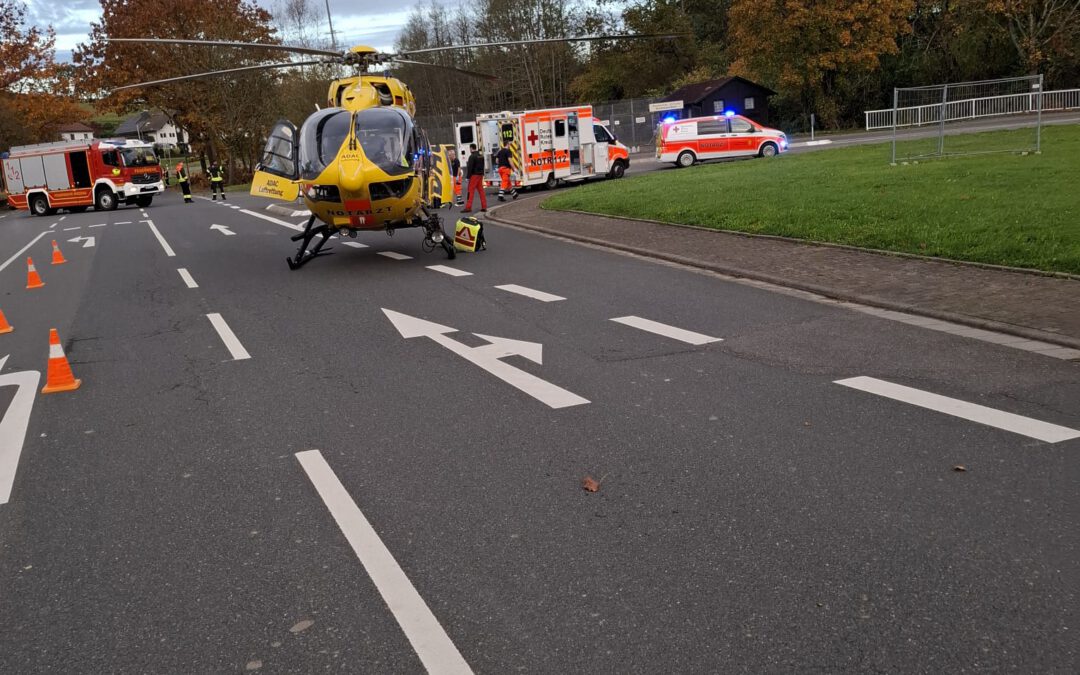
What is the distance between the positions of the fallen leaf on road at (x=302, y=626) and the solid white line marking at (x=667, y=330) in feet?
16.6

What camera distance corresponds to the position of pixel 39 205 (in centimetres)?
4109

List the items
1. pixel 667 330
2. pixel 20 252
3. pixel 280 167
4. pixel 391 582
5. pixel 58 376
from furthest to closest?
1. pixel 20 252
2. pixel 280 167
3. pixel 667 330
4. pixel 58 376
5. pixel 391 582

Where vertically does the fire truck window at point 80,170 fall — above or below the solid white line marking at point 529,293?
above

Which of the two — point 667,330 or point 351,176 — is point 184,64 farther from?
point 667,330

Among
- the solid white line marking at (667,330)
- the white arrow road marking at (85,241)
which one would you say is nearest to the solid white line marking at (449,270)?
the solid white line marking at (667,330)

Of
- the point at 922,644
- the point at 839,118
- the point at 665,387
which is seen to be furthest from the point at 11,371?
the point at 839,118

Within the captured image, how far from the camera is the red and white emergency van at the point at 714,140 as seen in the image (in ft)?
109

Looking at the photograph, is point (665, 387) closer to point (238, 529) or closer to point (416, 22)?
point (238, 529)

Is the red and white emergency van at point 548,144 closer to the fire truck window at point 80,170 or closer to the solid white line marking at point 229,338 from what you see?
the solid white line marking at point 229,338

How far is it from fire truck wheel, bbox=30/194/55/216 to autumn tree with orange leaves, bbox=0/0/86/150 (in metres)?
17.8

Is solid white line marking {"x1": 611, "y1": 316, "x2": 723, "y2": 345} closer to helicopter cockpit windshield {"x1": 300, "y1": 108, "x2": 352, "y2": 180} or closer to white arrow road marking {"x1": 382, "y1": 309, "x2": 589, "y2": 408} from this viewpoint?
white arrow road marking {"x1": 382, "y1": 309, "x2": 589, "y2": 408}

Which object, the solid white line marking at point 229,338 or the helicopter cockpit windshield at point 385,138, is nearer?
the solid white line marking at point 229,338

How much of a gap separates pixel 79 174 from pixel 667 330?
39625 mm

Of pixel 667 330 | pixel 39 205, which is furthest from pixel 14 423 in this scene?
pixel 39 205
